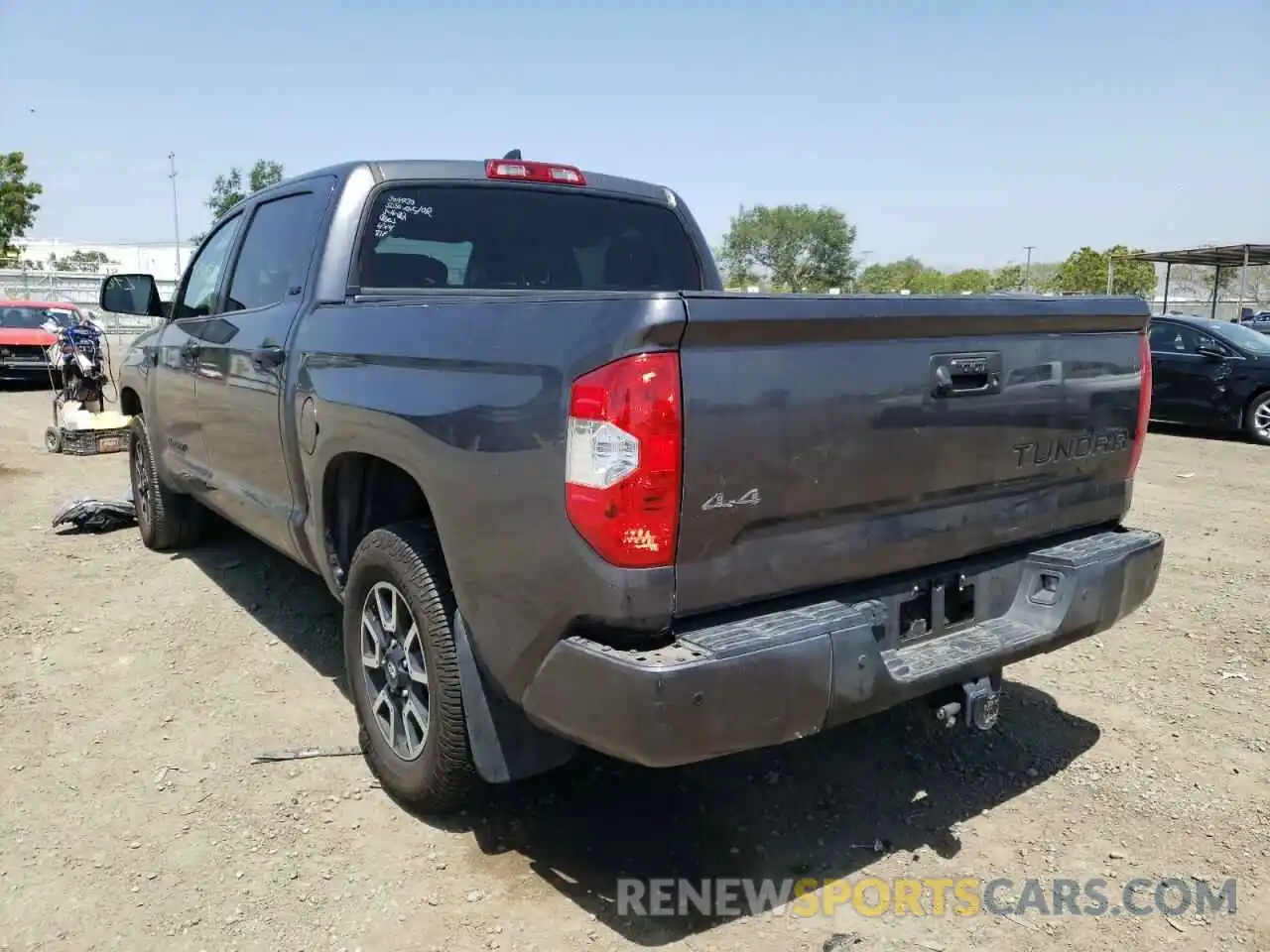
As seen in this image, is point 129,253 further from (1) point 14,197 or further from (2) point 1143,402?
(2) point 1143,402

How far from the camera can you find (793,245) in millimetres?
77625

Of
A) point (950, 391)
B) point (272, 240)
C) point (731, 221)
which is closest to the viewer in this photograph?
point (950, 391)

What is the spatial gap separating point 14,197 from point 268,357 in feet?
167

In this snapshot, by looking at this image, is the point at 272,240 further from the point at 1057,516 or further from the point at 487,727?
the point at 1057,516

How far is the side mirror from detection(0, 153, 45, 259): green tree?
48.2 meters

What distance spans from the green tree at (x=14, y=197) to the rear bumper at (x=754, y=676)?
52.8 metres

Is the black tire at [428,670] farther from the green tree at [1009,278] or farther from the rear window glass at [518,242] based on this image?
the green tree at [1009,278]

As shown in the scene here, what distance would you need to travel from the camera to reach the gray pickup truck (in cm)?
223

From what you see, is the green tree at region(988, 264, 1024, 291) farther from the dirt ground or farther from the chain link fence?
the dirt ground

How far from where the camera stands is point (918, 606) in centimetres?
277

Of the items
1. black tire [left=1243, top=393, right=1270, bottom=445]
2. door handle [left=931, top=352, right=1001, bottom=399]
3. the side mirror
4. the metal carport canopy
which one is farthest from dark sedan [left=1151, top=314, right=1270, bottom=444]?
the metal carport canopy

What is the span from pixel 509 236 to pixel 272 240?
1093 millimetres

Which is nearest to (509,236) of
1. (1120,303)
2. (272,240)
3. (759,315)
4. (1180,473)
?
(272,240)

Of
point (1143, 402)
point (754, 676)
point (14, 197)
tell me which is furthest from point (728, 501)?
point (14, 197)
